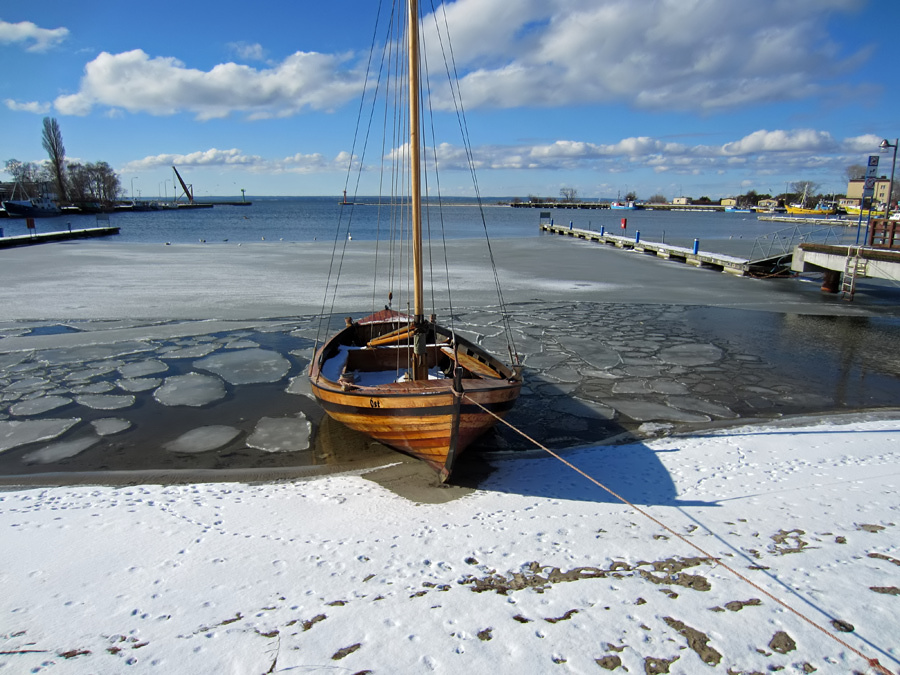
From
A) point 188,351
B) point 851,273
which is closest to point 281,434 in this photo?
point 188,351

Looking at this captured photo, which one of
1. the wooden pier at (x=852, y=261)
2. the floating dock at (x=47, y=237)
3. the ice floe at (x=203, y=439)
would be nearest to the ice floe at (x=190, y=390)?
the ice floe at (x=203, y=439)

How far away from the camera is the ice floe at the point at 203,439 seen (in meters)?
6.40

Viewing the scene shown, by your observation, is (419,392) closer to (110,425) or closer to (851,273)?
(110,425)

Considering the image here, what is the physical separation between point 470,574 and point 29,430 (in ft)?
19.4

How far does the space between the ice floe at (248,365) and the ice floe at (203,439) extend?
1761 mm

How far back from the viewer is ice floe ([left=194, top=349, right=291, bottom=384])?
28.9ft

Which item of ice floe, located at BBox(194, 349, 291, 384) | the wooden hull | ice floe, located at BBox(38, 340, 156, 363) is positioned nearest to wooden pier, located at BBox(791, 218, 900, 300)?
the wooden hull

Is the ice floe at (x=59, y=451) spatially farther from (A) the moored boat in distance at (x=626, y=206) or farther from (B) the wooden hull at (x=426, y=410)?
(A) the moored boat in distance at (x=626, y=206)

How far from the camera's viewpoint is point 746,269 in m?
21.1

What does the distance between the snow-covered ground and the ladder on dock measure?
13389 millimetres

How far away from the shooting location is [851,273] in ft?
55.5

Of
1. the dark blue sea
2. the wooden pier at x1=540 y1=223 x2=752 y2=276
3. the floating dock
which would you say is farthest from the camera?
the dark blue sea

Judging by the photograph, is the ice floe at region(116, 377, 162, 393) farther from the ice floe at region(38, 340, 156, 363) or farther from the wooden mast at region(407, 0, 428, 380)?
the wooden mast at region(407, 0, 428, 380)

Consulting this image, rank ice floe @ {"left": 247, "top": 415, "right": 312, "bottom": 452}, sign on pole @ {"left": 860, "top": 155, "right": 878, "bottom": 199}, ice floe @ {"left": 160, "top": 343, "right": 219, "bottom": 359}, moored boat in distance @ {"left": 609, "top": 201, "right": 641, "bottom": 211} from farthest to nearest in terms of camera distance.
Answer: moored boat in distance @ {"left": 609, "top": 201, "right": 641, "bottom": 211}, sign on pole @ {"left": 860, "top": 155, "right": 878, "bottom": 199}, ice floe @ {"left": 160, "top": 343, "right": 219, "bottom": 359}, ice floe @ {"left": 247, "top": 415, "right": 312, "bottom": 452}
